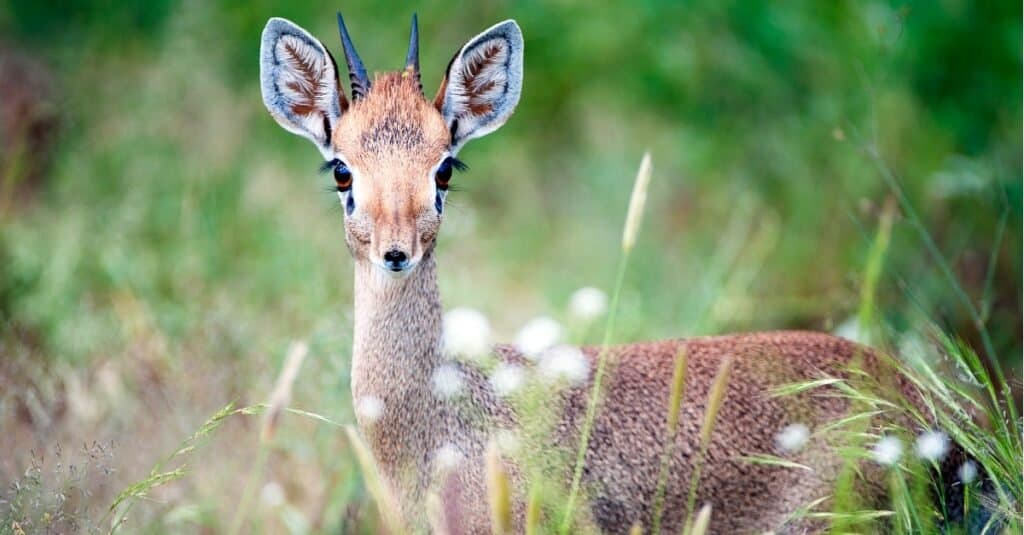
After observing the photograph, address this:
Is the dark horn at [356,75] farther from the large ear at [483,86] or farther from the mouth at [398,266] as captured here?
the mouth at [398,266]

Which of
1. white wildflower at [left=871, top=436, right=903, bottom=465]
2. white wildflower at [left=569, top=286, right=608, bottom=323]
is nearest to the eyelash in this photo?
white wildflower at [left=569, top=286, right=608, bottom=323]

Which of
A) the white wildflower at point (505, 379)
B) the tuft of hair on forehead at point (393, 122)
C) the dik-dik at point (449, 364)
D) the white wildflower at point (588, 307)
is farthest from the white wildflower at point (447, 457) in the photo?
the white wildflower at point (588, 307)

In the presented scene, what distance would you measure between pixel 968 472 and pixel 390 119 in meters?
1.92

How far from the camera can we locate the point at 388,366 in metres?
3.88

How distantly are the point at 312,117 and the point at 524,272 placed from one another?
3700 millimetres

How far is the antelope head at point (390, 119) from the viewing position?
11.8ft

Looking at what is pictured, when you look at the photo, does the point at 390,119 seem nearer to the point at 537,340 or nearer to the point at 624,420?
the point at 537,340

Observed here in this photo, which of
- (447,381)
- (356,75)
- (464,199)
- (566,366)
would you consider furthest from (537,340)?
(464,199)

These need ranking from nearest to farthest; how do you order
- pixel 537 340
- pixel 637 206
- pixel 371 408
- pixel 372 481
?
pixel 372 481 < pixel 637 206 < pixel 371 408 < pixel 537 340

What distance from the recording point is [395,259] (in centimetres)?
353

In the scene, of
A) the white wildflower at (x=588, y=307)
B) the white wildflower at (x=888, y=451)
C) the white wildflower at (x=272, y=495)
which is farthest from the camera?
the white wildflower at (x=588, y=307)

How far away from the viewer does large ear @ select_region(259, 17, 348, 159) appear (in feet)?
12.7

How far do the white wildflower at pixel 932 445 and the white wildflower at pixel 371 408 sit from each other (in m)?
1.53

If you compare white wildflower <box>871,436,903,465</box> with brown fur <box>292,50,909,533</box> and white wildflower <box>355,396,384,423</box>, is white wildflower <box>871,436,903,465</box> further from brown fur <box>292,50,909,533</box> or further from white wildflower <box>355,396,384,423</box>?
white wildflower <box>355,396,384,423</box>
